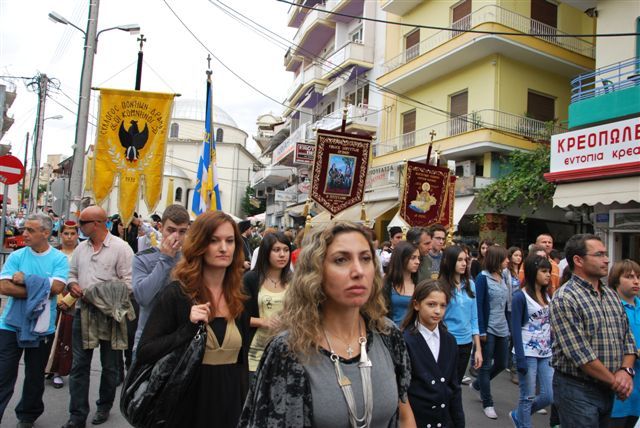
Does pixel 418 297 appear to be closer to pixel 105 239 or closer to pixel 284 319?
pixel 284 319

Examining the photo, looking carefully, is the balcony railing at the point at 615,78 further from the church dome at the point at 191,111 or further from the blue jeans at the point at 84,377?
the church dome at the point at 191,111

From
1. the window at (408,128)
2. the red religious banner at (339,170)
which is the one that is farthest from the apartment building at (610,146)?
the window at (408,128)

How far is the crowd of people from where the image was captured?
1919 mm

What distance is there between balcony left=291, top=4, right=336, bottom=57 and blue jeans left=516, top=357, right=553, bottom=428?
24.8 metres

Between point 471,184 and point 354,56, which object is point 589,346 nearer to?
point 471,184

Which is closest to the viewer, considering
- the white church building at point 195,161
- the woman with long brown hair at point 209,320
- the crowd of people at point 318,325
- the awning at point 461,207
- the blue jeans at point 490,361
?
the crowd of people at point 318,325

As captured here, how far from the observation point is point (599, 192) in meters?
10.7

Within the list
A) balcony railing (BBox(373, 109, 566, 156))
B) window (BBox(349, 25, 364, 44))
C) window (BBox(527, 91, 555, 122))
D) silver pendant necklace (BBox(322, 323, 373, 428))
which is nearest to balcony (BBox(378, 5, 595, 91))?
window (BBox(527, 91, 555, 122))

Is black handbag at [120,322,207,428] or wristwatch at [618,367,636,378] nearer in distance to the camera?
black handbag at [120,322,207,428]

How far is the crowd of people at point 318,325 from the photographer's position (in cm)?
192

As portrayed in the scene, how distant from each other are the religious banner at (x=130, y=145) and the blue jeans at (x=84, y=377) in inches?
121

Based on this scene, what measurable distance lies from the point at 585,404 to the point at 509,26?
16986 mm

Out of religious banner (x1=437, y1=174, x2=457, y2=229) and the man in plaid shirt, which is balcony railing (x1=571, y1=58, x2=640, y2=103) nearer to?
religious banner (x1=437, y1=174, x2=457, y2=229)

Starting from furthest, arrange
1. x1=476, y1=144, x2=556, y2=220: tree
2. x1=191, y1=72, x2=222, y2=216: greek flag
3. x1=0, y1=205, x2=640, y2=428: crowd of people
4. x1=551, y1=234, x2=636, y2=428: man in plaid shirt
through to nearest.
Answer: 1. x1=476, y1=144, x2=556, y2=220: tree
2. x1=191, y1=72, x2=222, y2=216: greek flag
3. x1=551, y1=234, x2=636, y2=428: man in plaid shirt
4. x1=0, y1=205, x2=640, y2=428: crowd of people
